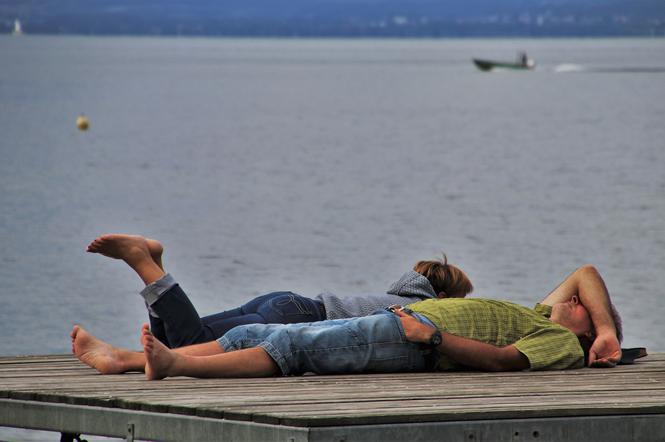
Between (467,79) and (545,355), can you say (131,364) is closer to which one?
(545,355)

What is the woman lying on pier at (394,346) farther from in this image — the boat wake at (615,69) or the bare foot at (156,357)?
the boat wake at (615,69)

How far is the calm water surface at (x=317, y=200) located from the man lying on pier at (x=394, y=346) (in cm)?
763

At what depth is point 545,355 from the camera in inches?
272

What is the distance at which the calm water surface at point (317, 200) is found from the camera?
1895 cm

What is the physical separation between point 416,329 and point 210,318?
1.23 metres

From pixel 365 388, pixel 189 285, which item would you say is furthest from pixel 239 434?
pixel 189 285

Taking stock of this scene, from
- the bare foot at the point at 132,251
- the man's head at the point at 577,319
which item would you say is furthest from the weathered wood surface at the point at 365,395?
the bare foot at the point at 132,251

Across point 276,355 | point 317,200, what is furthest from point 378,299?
point 317,200

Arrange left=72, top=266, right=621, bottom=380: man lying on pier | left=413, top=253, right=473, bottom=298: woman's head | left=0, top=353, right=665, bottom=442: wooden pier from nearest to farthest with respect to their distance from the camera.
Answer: left=0, top=353, right=665, bottom=442: wooden pier → left=72, top=266, right=621, bottom=380: man lying on pier → left=413, top=253, right=473, bottom=298: woman's head

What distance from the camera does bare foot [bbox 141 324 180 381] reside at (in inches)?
247

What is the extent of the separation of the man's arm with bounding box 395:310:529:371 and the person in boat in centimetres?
59

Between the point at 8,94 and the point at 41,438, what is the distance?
267 ft

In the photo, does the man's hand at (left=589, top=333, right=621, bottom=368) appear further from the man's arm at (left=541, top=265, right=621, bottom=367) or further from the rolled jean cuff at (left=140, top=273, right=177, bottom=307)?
the rolled jean cuff at (left=140, top=273, right=177, bottom=307)

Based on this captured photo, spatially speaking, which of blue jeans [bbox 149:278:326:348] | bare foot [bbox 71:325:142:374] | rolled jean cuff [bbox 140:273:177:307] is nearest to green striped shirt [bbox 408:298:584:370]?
blue jeans [bbox 149:278:326:348]
